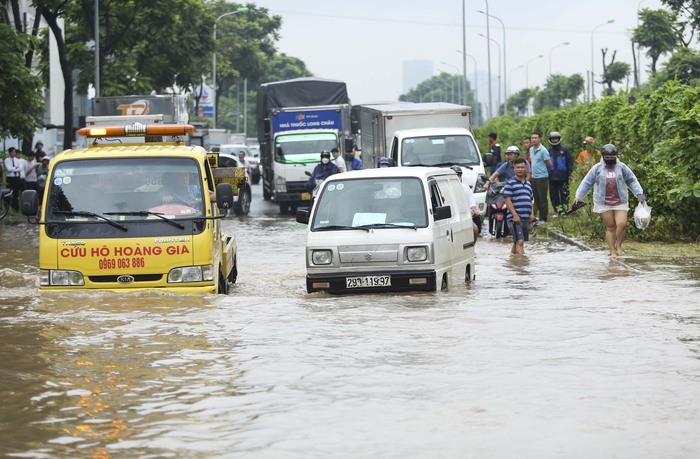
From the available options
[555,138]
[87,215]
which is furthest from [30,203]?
[555,138]

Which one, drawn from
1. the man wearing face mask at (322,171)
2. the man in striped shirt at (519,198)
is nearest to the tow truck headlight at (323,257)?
the man in striped shirt at (519,198)

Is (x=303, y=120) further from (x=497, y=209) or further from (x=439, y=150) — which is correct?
(x=497, y=209)

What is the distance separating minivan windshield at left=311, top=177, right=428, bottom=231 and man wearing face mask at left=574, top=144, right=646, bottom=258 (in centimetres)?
485

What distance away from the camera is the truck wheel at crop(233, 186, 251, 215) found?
34019 millimetres

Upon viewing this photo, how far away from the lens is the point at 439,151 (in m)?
27.2

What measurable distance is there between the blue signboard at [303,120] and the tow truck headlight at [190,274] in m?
25.6

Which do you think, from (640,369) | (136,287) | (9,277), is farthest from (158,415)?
(9,277)

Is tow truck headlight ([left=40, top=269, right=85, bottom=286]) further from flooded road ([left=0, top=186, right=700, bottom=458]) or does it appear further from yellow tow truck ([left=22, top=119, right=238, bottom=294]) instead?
flooded road ([left=0, top=186, right=700, bottom=458])

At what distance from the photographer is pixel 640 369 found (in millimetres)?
9805

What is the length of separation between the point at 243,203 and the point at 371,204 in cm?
1985

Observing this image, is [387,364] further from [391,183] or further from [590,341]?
[391,183]

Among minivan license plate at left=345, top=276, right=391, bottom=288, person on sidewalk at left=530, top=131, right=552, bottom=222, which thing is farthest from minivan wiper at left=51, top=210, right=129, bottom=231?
person on sidewalk at left=530, top=131, right=552, bottom=222

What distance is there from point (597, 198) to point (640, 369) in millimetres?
9421

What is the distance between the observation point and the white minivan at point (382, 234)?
14.3 metres
